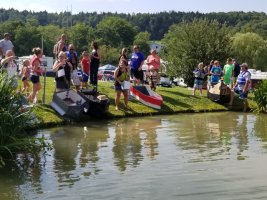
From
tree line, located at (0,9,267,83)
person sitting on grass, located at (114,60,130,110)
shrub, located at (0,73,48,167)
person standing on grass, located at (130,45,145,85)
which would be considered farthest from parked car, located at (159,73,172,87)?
shrub, located at (0,73,48,167)

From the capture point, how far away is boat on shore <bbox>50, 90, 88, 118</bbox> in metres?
14.3

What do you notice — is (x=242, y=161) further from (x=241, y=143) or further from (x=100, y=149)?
(x=100, y=149)

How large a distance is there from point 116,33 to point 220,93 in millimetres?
109137

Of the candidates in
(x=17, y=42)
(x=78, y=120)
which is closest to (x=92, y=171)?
(x=78, y=120)

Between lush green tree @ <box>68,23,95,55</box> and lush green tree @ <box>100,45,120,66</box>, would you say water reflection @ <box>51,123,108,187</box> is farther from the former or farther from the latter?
lush green tree @ <box>68,23,95,55</box>

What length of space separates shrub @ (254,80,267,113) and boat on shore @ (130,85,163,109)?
3867mm

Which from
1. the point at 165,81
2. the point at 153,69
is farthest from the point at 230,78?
the point at 165,81

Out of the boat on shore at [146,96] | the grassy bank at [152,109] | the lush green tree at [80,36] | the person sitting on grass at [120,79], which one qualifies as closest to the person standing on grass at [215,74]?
the grassy bank at [152,109]

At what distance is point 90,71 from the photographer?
1812cm

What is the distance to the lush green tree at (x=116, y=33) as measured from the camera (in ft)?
410

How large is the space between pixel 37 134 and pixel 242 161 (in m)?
5.27

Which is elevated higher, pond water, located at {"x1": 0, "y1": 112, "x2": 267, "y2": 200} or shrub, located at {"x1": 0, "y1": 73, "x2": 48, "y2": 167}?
shrub, located at {"x1": 0, "y1": 73, "x2": 48, "y2": 167}

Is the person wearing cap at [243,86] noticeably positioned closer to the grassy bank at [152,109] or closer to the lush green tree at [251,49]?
the grassy bank at [152,109]

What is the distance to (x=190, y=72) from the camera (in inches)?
1453
